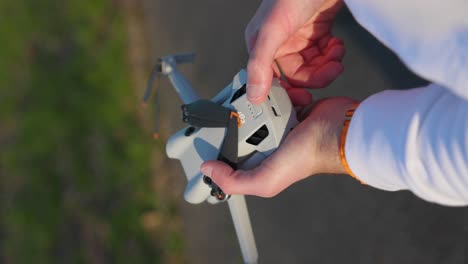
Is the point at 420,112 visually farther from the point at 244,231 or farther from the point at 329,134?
the point at 244,231

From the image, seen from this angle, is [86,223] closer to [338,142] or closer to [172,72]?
[172,72]

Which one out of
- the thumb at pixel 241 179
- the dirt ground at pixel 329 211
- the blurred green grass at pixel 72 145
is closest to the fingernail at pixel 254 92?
the thumb at pixel 241 179

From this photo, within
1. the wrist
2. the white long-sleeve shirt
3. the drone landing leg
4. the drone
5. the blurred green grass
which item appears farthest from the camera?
the blurred green grass

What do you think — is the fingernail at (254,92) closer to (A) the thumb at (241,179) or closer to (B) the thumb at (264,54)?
(B) the thumb at (264,54)

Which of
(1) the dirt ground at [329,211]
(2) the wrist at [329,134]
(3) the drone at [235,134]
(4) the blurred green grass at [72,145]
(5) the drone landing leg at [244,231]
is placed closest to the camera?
(2) the wrist at [329,134]

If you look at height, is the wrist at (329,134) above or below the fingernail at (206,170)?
above

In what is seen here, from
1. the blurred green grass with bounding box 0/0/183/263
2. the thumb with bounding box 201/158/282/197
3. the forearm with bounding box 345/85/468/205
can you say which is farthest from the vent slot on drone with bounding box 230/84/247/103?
the blurred green grass with bounding box 0/0/183/263

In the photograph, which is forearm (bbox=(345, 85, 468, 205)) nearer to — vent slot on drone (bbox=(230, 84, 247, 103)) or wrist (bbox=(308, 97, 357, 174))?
wrist (bbox=(308, 97, 357, 174))

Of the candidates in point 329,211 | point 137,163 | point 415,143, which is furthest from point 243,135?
point 137,163

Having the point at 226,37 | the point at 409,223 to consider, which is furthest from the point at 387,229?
the point at 226,37
